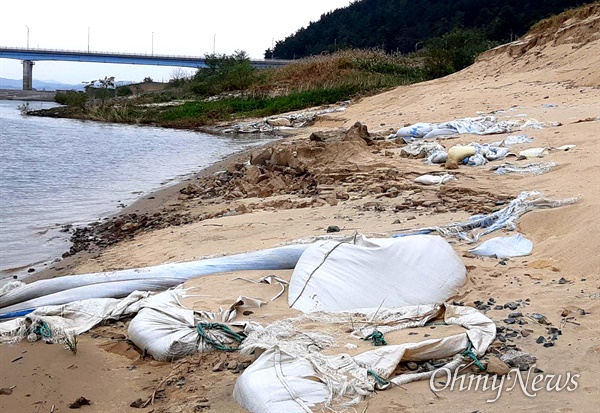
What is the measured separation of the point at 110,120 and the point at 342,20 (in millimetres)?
52790

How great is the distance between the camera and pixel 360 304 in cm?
356

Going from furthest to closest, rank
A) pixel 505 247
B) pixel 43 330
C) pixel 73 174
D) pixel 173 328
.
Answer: pixel 73 174 < pixel 505 247 < pixel 43 330 < pixel 173 328

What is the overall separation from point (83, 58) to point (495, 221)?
243 ft

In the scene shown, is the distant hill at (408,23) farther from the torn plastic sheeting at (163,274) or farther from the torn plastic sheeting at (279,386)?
the torn plastic sheeting at (279,386)

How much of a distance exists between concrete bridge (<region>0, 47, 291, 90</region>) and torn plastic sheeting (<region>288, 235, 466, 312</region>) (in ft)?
223

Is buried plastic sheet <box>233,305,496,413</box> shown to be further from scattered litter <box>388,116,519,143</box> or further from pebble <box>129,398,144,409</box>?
scattered litter <box>388,116,519,143</box>

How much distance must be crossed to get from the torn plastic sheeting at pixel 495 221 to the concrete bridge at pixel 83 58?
66867 millimetres

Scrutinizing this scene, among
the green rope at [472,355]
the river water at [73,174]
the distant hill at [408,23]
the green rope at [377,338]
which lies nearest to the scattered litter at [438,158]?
the river water at [73,174]

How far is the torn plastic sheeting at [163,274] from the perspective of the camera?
4195mm

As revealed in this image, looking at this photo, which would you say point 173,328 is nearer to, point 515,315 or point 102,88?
point 515,315

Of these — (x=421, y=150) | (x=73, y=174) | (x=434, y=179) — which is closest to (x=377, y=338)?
(x=434, y=179)

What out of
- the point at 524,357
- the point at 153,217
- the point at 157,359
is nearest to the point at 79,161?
the point at 153,217

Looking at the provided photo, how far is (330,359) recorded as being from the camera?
2771mm

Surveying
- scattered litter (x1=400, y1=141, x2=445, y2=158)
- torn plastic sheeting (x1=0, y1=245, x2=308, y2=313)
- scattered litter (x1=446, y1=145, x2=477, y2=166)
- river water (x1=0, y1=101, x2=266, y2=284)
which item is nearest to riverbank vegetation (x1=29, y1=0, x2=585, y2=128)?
river water (x1=0, y1=101, x2=266, y2=284)
